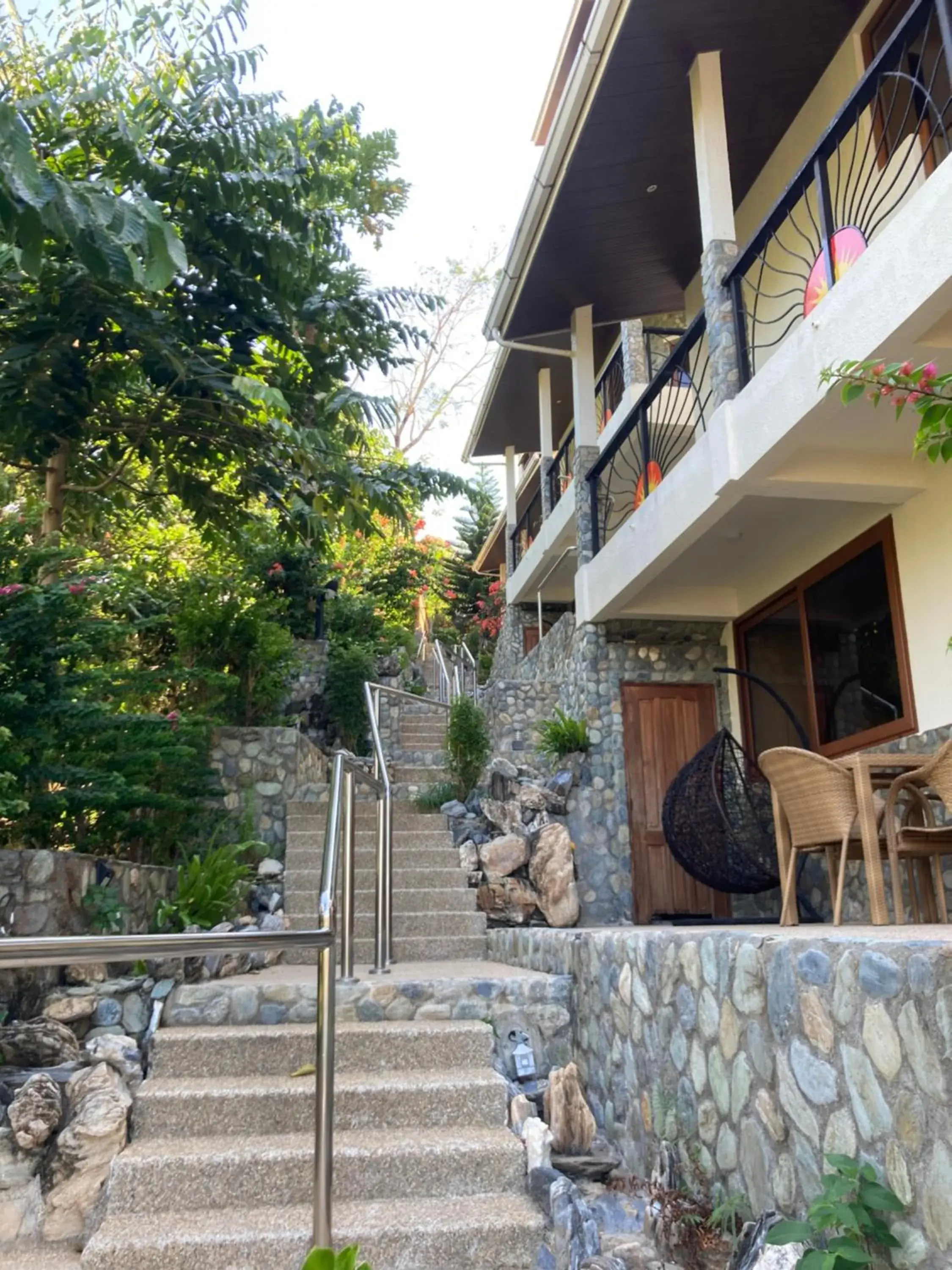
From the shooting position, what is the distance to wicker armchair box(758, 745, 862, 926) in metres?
4.17

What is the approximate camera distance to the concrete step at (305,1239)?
2734 millimetres

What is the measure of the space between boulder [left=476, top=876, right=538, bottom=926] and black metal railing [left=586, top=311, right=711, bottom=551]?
298 cm

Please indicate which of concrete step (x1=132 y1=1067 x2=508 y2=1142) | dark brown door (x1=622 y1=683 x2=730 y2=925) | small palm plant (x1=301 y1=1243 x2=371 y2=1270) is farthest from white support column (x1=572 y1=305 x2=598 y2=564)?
small palm plant (x1=301 y1=1243 x2=371 y2=1270)

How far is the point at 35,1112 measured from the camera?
3.24 m

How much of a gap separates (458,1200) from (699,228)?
7919 millimetres

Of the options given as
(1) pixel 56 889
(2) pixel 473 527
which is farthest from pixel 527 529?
(1) pixel 56 889

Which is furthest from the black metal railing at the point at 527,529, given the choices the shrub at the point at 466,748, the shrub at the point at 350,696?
the shrub at the point at 466,748

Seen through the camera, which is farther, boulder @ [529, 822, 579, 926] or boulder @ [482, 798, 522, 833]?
boulder @ [482, 798, 522, 833]

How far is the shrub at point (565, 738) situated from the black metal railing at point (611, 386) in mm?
3789

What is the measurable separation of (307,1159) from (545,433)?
1004 centimetres

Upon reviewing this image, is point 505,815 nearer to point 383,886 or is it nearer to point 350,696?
point 383,886

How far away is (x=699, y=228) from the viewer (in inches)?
330

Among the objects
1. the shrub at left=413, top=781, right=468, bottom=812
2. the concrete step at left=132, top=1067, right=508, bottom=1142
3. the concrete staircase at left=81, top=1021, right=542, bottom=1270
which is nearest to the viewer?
the concrete staircase at left=81, top=1021, right=542, bottom=1270

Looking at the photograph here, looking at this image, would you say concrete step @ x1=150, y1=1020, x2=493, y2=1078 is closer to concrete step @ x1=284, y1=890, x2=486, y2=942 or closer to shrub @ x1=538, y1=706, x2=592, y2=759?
concrete step @ x1=284, y1=890, x2=486, y2=942
